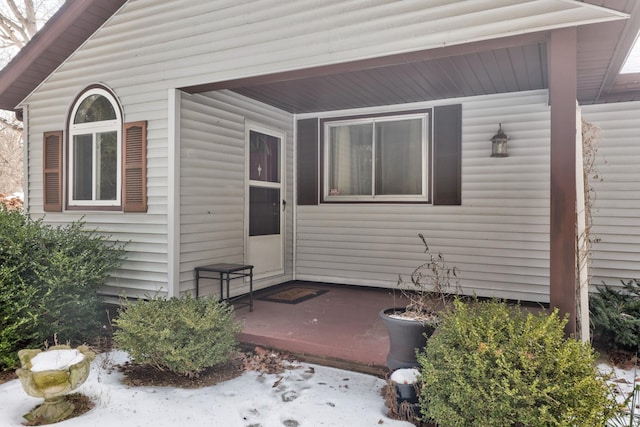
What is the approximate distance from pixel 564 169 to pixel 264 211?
3.86 metres

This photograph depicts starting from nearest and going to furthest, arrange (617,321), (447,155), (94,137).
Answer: (617,321) < (94,137) < (447,155)

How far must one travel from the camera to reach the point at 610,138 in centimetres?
496

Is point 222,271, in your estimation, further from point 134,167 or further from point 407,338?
point 407,338

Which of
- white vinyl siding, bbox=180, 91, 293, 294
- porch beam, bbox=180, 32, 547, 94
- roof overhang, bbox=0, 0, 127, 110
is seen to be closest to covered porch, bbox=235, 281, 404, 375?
white vinyl siding, bbox=180, 91, 293, 294

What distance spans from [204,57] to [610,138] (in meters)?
4.44

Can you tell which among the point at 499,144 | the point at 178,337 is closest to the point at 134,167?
the point at 178,337

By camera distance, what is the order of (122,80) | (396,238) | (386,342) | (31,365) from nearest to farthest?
1. (31,365)
2. (386,342)
3. (122,80)
4. (396,238)

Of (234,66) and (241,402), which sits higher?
(234,66)

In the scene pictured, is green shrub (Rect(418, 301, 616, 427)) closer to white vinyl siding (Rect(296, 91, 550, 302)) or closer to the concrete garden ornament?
the concrete garden ornament

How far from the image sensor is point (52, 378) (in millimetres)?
2752

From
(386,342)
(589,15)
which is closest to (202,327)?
(386,342)

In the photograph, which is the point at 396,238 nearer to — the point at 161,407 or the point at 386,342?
the point at 386,342

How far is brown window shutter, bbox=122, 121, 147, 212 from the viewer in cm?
485

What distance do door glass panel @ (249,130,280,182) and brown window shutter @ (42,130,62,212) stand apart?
2334 millimetres
